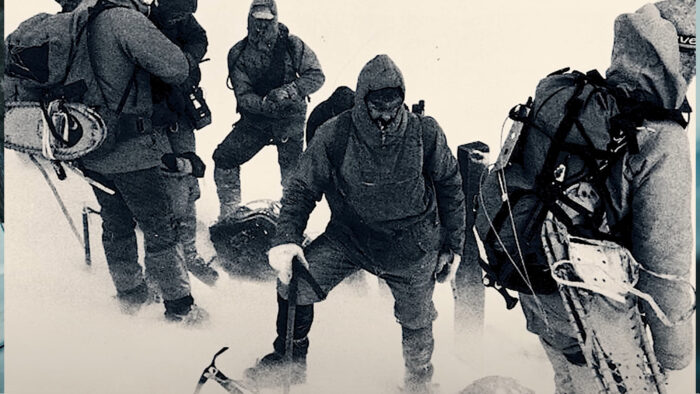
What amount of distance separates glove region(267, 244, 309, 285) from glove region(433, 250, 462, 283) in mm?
481

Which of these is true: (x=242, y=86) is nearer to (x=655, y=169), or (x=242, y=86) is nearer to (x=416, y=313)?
(x=416, y=313)

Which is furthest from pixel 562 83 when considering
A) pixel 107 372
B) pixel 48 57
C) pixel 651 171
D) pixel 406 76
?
pixel 107 372

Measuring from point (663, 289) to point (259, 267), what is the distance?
1.38m

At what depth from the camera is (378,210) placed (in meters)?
2.58

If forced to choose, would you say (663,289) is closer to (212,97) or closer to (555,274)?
(555,274)

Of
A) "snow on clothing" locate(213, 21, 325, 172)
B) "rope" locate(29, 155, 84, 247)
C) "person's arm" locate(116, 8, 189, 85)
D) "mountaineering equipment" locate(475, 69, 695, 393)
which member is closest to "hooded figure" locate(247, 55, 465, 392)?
"snow on clothing" locate(213, 21, 325, 172)

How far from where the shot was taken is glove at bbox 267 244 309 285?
2.61 meters

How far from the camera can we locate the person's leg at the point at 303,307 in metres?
2.65

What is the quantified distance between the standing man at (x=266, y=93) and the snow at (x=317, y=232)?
0.12ft

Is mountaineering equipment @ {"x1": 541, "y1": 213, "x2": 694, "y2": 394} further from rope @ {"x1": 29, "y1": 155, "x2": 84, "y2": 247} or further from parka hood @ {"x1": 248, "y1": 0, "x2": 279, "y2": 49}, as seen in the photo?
rope @ {"x1": 29, "y1": 155, "x2": 84, "y2": 247}

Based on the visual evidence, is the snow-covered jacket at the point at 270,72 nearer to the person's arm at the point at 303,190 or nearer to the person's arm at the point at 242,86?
the person's arm at the point at 242,86

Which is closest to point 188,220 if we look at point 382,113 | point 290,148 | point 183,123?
point 183,123

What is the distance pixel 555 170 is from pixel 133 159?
4.72ft

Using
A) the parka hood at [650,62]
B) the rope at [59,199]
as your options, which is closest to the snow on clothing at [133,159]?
the rope at [59,199]
